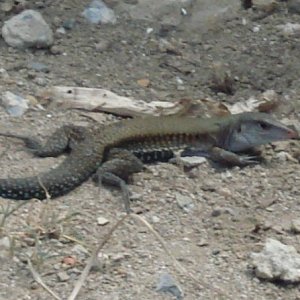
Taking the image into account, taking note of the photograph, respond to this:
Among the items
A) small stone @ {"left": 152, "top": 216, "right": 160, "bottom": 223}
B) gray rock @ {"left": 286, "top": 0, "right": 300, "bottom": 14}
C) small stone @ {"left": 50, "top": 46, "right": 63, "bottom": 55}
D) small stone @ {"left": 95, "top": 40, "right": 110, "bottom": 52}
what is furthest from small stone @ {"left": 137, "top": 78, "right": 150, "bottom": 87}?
small stone @ {"left": 152, "top": 216, "right": 160, "bottom": 223}

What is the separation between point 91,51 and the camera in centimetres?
718

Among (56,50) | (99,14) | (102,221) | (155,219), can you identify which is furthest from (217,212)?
(99,14)

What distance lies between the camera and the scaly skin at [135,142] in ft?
19.1

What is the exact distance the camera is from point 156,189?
19.5 ft

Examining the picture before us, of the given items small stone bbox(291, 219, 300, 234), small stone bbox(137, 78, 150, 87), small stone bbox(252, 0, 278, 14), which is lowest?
small stone bbox(137, 78, 150, 87)

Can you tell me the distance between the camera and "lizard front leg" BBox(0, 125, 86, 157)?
617 centimetres

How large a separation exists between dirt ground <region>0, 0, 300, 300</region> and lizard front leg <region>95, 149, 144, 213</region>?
53 millimetres

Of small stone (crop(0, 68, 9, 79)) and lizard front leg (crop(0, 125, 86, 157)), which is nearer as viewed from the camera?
lizard front leg (crop(0, 125, 86, 157))

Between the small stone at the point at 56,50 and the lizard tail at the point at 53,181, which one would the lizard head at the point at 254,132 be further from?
the small stone at the point at 56,50

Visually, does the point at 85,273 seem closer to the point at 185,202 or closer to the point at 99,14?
the point at 185,202

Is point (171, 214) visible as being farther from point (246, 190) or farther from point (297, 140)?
point (297, 140)

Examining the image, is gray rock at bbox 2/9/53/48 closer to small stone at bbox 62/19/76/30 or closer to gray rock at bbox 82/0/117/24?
small stone at bbox 62/19/76/30

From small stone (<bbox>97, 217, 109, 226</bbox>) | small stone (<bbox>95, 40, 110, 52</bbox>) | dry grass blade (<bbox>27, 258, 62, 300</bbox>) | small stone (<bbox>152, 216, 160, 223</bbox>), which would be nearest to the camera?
dry grass blade (<bbox>27, 258, 62, 300</bbox>)

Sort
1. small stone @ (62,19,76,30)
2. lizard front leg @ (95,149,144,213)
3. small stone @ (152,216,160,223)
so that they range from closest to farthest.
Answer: small stone @ (152,216,160,223)
lizard front leg @ (95,149,144,213)
small stone @ (62,19,76,30)
